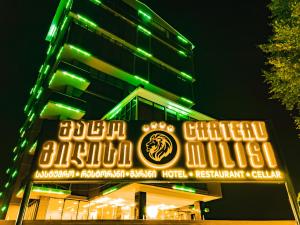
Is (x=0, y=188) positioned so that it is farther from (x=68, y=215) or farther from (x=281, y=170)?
(x=281, y=170)

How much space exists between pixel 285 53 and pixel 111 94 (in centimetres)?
2368

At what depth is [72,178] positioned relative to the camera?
26.0ft

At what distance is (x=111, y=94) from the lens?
32.9 meters

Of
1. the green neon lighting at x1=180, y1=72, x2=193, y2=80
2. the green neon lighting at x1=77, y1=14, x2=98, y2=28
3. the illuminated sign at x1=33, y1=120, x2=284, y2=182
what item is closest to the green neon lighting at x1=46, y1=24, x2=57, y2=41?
the green neon lighting at x1=77, y1=14, x2=98, y2=28

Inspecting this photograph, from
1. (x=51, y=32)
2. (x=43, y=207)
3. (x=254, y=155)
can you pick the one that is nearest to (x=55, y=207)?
(x=43, y=207)

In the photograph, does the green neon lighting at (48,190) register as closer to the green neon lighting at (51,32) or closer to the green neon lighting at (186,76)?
the green neon lighting at (186,76)

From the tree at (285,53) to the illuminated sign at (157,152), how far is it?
4.35 meters

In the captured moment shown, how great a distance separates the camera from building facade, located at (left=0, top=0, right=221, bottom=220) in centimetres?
2361

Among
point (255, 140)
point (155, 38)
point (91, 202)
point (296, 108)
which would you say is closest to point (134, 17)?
point (155, 38)

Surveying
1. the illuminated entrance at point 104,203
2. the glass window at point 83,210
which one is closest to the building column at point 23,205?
the illuminated entrance at point 104,203

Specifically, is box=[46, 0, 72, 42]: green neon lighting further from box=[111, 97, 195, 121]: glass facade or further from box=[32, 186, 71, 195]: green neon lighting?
box=[32, 186, 71, 195]: green neon lighting

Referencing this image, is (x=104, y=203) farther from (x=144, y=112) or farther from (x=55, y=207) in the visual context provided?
(x=144, y=112)

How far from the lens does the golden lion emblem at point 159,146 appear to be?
27.9 feet

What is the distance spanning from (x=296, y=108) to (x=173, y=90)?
27.0 meters
